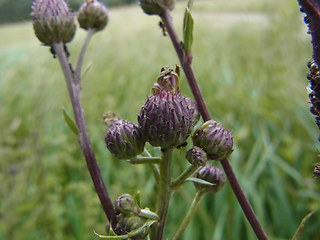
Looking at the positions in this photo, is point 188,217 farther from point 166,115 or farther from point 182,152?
point 182,152

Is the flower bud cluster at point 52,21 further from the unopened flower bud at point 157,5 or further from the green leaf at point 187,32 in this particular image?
the green leaf at point 187,32

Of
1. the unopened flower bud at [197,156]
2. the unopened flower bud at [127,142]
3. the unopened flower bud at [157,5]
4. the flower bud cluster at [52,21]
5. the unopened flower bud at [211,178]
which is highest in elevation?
the flower bud cluster at [52,21]

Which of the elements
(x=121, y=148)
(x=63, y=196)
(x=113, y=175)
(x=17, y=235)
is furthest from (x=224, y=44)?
(x=121, y=148)

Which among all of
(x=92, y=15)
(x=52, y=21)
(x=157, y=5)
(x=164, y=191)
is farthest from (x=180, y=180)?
(x=92, y=15)

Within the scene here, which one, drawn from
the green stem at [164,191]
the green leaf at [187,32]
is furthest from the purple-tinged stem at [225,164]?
the green stem at [164,191]

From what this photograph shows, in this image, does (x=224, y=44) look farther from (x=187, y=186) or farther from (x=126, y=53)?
(x=187, y=186)

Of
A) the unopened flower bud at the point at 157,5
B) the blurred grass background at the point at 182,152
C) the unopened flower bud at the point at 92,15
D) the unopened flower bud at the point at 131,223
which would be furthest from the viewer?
the blurred grass background at the point at 182,152
